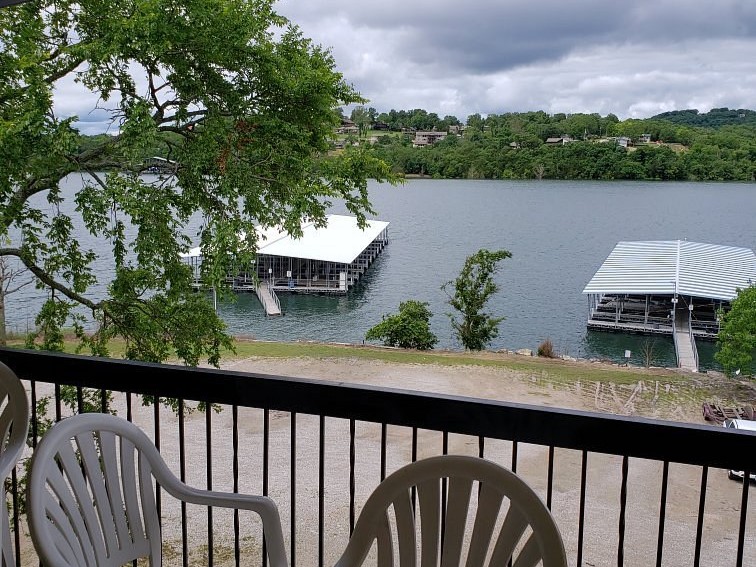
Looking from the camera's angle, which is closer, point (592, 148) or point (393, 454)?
point (393, 454)

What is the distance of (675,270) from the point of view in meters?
27.1

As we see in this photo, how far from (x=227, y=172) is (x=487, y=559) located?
18.4 feet

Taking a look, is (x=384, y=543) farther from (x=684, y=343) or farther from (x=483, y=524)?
(x=684, y=343)

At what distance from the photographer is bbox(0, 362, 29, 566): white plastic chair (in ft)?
4.68

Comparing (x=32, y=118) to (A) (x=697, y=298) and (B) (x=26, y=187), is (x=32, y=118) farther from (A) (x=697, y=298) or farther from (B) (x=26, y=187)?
(A) (x=697, y=298)

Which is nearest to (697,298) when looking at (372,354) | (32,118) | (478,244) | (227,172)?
(478,244)

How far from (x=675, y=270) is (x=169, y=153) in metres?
24.8

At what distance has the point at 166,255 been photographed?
6.27m

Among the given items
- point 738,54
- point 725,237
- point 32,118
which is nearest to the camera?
point 32,118

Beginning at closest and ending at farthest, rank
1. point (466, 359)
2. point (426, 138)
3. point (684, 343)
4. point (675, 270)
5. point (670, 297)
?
1. point (466, 359)
2. point (426, 138)
3. point (684, 343)
4. point (670, 297)
5. point (675, 270)

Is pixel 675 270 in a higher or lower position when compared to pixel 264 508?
lower

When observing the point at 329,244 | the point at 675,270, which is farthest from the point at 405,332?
the point at 675,270

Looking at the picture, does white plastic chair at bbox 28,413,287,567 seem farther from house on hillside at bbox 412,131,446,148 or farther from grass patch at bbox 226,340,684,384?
house on hillside at bbox 412,131,446,148

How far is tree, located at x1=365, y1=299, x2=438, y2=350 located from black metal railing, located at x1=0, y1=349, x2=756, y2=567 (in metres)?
7.70
